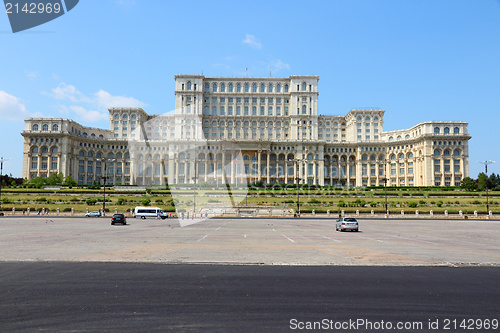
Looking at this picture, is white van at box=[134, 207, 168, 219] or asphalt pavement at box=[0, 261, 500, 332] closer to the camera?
asphalt pavement at box=[0, 261, 500, 332]

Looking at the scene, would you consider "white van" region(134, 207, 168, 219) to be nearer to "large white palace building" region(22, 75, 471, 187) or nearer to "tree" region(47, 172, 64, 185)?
"tree" region(47, 172, 64, 185)

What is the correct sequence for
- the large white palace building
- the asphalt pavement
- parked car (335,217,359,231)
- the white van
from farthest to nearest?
the large white palace building → the white van → parked car (335,217,359,231) → the asphalt pavement

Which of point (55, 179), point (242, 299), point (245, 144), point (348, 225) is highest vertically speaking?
point (245, 144)

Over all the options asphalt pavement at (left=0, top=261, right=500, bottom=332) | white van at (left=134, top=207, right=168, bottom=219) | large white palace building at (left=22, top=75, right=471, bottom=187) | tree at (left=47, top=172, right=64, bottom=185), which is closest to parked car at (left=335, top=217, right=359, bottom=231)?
asphalt pavement at (left=0, top=261, right=500, bottom=332)

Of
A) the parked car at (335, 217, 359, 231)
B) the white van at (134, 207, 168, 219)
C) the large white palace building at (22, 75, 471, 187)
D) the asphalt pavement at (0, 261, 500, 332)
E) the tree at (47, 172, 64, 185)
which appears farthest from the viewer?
the large white palace building at (22, 75, 471, 187)

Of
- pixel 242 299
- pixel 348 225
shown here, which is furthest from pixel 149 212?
pixel 242 299

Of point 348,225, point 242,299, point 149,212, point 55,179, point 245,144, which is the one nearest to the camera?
point 242,299

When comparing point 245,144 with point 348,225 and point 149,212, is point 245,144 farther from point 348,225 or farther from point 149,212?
point 348,225

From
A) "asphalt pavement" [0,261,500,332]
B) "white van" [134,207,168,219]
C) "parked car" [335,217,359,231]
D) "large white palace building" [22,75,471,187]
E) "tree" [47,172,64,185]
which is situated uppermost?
"large white palace building" [22,75,471,187]

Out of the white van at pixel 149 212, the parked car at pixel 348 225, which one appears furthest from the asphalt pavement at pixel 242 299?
the white van at pixel 149 212

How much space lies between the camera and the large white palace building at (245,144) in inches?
5017

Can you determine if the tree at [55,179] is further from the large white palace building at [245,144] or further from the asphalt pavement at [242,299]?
the asphalt pavement at [242,299]

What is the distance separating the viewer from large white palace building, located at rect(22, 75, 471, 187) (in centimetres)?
12744

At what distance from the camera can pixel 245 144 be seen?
436ft
